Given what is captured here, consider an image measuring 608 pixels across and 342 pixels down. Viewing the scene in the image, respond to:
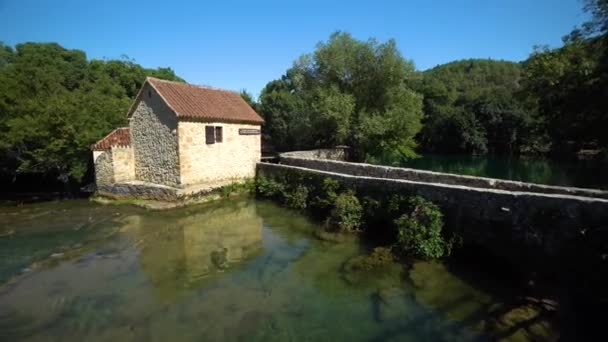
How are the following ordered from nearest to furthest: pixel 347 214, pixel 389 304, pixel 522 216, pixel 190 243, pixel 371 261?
1. pixel 389 304
2. pixel 522 216
3. pixel 371 261
4. pixel 190 243
5. pixel 347 214

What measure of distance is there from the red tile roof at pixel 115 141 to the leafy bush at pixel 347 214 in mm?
10531

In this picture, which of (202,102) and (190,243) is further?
(202,102)

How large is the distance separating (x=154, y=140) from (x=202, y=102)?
2.69m

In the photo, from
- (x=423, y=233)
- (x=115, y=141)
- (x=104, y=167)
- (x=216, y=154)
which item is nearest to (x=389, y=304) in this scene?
(x=423, y=233)

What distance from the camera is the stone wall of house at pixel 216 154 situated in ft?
41.5

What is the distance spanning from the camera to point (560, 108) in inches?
570

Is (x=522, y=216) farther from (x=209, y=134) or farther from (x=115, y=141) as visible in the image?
Answer: (x=115, y=141)

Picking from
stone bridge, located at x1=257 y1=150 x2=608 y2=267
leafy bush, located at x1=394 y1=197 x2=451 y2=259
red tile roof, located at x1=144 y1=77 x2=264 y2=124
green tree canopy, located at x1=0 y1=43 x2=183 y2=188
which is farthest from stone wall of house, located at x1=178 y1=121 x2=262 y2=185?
leafy bush, located at x1=394 y1=197 x2=451 y2=259

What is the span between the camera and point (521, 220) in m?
6.22

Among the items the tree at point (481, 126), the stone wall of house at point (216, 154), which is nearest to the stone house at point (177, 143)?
the stone wall of house at point (216, 154)

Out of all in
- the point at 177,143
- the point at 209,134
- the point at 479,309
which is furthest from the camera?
the point at 209,134

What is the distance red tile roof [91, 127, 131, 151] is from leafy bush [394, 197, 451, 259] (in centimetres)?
1276

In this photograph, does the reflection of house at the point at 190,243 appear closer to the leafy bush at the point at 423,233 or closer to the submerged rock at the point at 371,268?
the submerged rock at the point at 371,268

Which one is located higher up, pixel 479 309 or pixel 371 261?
pixel 371 261
